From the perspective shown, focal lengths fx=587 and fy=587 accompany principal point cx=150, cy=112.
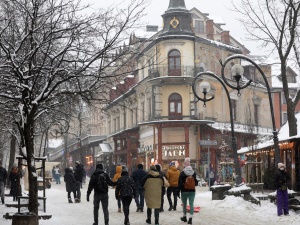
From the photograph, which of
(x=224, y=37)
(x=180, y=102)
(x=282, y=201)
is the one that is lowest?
(x=282, y=201)

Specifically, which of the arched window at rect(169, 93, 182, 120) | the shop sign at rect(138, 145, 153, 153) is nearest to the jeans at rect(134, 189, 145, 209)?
the arched window at rect(169, 93, 182, 120)

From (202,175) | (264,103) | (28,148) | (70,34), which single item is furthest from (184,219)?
(264,103)

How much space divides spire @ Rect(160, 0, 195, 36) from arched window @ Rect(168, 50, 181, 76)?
1691 mm

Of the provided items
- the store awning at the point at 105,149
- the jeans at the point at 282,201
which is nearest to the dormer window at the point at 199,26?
the store awning at the point at 105,149

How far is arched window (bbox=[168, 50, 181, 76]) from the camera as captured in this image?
49.5 m

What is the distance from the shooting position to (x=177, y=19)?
50.1m

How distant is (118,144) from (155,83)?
1605 cm

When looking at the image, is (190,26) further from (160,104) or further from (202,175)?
(202,175)

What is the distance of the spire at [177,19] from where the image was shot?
50000 millimetres

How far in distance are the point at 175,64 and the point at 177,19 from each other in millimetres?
3872

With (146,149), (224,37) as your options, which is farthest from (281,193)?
(224,37)

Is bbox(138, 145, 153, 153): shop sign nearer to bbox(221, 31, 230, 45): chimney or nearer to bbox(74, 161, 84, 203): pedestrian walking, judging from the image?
bbox(221, 31, 230, 45): chimney

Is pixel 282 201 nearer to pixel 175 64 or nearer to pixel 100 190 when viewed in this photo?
pixel 100 190

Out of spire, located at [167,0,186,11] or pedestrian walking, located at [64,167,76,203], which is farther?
spire, located at [167,0,186,11]
